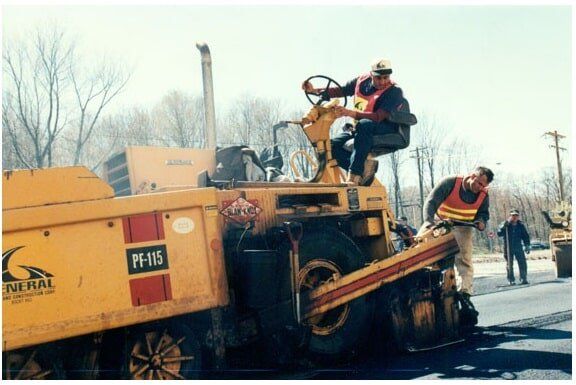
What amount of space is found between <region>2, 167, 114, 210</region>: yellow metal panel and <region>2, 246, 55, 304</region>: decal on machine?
29 cm

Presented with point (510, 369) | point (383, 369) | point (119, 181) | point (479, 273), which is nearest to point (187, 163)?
point (119, 181)

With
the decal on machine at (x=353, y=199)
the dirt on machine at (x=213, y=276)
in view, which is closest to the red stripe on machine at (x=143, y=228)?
the dirt on machine at (x=213, y=276)

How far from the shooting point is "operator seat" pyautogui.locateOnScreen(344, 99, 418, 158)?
534cm

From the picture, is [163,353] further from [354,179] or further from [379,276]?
[354,179]

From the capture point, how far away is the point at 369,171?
5.32 meters

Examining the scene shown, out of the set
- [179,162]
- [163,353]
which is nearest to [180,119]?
[179,162]

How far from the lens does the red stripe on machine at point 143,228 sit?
3686 millimetres

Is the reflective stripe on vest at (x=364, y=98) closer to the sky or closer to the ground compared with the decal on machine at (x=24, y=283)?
closer to the sky

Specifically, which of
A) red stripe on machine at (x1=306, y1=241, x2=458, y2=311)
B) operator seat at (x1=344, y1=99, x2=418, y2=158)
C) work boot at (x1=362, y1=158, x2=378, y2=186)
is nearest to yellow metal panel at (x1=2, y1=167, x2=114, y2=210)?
red stripe on machine at (x1=306, y1=241, x2=458, y2=311)

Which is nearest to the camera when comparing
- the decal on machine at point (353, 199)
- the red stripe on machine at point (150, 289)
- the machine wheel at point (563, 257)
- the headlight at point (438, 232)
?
the red stripe on machine at point (150, 289)

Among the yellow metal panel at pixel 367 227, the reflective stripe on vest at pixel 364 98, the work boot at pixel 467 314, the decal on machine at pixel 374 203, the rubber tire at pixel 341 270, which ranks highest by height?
the reflective stripe on vest at pixel 364 98

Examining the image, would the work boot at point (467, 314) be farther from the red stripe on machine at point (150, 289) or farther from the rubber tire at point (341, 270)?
the red stripe on machine at point (150, 289)

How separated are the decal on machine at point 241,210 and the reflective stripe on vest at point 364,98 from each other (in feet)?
5.31

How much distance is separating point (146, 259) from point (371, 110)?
8.31ft
